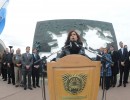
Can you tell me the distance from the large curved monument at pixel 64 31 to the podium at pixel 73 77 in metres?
12.0

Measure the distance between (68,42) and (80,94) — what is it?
0.86 m

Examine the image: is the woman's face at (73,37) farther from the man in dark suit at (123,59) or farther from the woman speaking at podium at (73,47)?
the man in dark suit at (123,59)

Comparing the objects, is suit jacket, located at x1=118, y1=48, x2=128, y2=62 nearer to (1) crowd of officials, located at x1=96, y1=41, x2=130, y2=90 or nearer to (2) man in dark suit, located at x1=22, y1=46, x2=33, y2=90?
(1) crowd of officials, located at x1=96, y1=41, x2=130, y2=90

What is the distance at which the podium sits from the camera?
4.91m

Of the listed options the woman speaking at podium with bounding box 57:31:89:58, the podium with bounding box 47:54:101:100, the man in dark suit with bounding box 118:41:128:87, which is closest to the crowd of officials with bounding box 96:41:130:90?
the man in dark suit with bounding box 118:41:128:87

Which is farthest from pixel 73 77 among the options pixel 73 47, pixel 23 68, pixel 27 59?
pixel 23 68

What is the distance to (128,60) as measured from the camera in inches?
467

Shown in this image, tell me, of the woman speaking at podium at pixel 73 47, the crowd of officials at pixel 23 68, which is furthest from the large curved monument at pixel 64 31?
the woman speaking at podium at pixel 73 47

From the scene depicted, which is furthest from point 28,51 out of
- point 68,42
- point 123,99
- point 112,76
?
point 68,42

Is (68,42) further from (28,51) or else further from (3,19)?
(3,19)

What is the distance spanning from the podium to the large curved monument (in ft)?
39.5

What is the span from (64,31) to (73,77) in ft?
42.5

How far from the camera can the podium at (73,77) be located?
4.91 meters

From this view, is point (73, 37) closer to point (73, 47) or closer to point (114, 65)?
point (73, 47)
